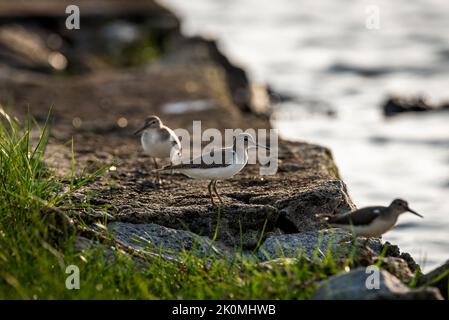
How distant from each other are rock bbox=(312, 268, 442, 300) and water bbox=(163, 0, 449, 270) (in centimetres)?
138

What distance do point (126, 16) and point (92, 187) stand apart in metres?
13.9

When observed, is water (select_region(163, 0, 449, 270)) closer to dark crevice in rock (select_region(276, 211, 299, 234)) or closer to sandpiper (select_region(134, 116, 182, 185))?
dark crevice in rock (select_region(276, 211, 299, 234))

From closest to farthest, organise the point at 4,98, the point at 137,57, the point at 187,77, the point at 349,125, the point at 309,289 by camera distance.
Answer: the point at 309,289
the point at 4,98
the point at 187,77
the point at 349,125
the point at 137,57

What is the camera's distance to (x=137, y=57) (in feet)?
66.2

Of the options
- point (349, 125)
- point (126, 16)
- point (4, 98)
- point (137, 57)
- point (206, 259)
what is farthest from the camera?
point (126, 16)

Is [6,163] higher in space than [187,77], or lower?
lower

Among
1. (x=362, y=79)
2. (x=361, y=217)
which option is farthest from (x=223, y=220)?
(x=362, y=79)

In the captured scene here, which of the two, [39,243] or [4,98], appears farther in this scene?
[4,98]

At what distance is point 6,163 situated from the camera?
25.9 feet

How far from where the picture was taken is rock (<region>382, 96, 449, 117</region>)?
1825 centimetres

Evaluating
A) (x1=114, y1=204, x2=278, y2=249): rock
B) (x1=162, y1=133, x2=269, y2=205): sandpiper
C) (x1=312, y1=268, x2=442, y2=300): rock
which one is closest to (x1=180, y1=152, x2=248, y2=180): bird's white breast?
(x1=162, y1=133, x2=269, y2=205): sandpiper

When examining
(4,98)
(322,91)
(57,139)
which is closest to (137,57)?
(322,91)
